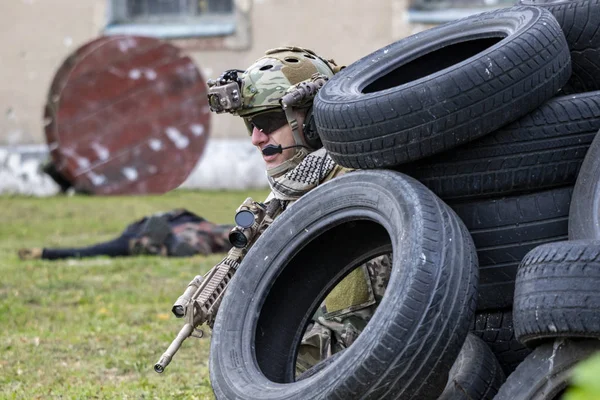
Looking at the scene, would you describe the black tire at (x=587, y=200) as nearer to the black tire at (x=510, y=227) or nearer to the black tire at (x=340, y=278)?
the black tire at (x=510, y=227)

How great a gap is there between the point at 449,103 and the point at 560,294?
0.79 meters

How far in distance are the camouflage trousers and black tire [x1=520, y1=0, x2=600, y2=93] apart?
3.04 feet

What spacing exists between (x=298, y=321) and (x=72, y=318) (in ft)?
9.89

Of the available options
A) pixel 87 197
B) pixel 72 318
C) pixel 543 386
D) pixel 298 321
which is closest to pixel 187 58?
pixel 87 197

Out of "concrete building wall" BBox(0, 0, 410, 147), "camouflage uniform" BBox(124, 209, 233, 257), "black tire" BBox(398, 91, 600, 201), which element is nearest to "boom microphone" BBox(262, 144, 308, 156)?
"black tire" BBox(398, 91, 600, 201)

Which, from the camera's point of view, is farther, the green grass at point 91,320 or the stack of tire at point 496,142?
the green grass at point 91,320

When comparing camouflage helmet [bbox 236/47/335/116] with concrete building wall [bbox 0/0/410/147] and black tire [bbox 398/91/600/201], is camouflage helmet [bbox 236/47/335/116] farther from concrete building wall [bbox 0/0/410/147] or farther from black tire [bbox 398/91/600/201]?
concrete building wall [bbox 0/0/410/147]

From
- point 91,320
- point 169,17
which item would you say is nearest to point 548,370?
point 91,320

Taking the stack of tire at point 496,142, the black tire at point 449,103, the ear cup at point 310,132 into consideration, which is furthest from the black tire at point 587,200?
the ear cup at point 310,132

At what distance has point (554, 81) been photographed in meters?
3.48

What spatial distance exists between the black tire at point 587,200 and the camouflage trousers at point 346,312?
788 mm

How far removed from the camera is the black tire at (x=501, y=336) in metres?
3.52

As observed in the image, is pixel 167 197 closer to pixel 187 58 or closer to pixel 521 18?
pixel 187 58

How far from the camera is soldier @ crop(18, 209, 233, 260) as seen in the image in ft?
28.0
